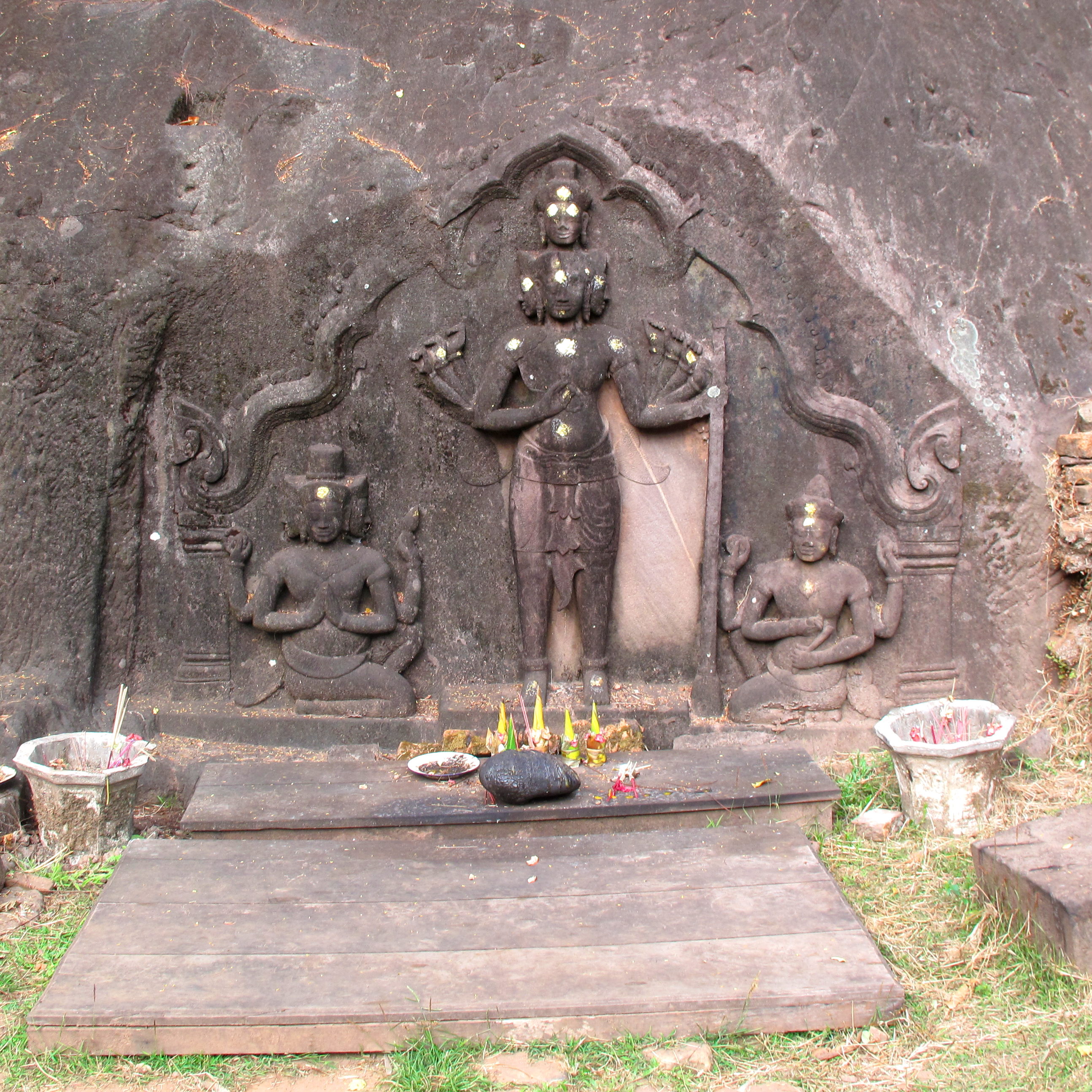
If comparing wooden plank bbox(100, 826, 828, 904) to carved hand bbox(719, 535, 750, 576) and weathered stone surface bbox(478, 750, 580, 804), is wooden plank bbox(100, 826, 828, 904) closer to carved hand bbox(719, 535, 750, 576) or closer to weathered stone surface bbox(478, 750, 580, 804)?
weathered stone surface bbox(478, 750, 580, 804)

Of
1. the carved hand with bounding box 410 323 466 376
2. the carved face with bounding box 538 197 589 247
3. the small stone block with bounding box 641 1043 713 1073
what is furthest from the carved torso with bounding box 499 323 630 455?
the small stone block with bounding box 641 1043 713 1073

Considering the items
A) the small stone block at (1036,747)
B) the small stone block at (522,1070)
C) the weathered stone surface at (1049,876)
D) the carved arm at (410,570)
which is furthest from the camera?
Result: the carved arm at (410,570)

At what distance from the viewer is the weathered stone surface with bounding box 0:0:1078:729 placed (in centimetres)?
595

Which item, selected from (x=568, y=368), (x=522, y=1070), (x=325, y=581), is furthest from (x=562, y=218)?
(x=522, y=1070)

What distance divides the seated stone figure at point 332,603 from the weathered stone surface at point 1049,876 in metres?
2.98

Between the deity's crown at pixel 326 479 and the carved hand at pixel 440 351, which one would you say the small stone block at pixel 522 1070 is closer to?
the deity's crown at pixel 326 479

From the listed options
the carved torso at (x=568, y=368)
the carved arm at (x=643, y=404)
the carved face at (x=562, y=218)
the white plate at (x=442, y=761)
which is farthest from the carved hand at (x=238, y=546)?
the carved face at (x=562, y=218)

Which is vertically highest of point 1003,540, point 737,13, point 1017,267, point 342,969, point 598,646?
point 737,13

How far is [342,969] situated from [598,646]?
A: 2683 millimetres

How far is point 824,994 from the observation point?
360 cm

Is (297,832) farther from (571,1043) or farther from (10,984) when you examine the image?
(571,1043)

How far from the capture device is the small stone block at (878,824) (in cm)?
509

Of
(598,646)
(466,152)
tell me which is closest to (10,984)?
(598,646)

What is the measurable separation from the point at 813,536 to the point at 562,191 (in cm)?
213
